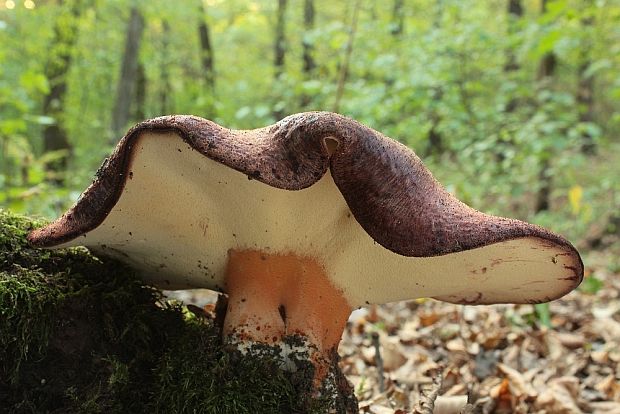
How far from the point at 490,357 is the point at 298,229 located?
2.54 metres

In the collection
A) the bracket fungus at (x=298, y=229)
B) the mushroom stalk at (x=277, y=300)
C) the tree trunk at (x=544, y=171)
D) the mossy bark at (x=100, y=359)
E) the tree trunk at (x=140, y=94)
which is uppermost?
the tree trunk at (x=140, y=94)

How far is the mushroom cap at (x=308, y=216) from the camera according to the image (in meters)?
1.31

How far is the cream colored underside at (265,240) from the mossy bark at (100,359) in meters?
0.17

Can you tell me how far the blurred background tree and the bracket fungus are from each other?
338 cm

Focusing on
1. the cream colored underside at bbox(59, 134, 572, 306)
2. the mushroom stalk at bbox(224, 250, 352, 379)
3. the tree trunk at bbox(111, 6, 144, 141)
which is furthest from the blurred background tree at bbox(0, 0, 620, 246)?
the mushroom stalk at bbox(224, 250, 352, 379)

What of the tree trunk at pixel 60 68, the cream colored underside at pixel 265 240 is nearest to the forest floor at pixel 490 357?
the cream colored underside at pixel 265 240

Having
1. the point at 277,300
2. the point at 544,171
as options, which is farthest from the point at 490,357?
the point at 544,171

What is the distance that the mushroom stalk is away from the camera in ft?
5.72

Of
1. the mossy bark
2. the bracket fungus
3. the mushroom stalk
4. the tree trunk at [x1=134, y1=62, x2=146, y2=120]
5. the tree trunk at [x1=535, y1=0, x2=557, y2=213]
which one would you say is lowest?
the mossy bark

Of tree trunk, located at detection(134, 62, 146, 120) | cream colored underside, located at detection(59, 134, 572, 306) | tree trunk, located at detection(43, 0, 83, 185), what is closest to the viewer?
cream colored underside, located at detection(59, 134, 572, 306)

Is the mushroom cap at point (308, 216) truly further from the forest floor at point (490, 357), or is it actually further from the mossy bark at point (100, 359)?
the forest floor at point (490, 357)

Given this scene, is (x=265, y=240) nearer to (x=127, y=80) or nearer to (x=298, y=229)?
(x=298, y=229)

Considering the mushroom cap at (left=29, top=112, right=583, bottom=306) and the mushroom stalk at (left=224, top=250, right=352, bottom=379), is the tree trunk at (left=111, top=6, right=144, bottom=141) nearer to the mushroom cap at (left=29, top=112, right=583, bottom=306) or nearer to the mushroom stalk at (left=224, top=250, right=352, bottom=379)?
the mushroom cap at (left=29, top=112, right=583, bottom=306)

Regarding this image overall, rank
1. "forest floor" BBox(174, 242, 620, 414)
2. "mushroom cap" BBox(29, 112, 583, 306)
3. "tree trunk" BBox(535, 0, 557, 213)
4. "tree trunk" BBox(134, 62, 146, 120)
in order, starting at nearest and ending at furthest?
"mushroom cap" BBox(29, 112, 583, 306) < "forest floor" BBox(174, 242, 620, 414) < "tree trunk" BBox(535, 0, 557, 213) < "tree trunk" BBox(134, 62, 146, 120)
